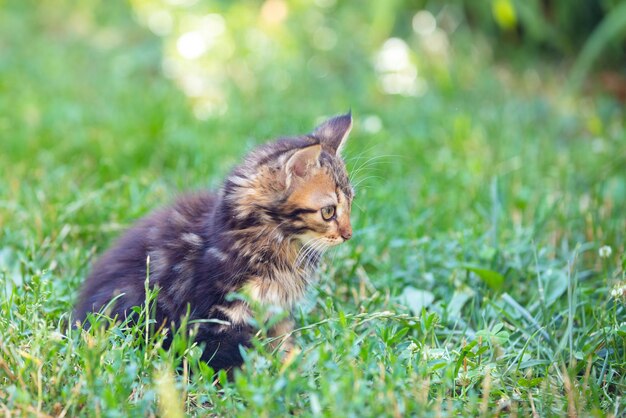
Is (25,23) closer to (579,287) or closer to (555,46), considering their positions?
(555,46)

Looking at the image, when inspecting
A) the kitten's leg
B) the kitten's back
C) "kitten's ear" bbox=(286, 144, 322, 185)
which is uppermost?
"kitten's ear" bbox=(286, 144, 322, 185)

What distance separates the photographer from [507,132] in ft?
17.7

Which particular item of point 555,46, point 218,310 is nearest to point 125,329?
point 218,310

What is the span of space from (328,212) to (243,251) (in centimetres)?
35

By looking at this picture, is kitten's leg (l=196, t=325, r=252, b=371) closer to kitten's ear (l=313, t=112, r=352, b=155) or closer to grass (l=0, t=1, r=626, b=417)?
grass (l=0, t=1, r=626, b=417)

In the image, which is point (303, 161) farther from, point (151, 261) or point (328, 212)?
point (151, 261)

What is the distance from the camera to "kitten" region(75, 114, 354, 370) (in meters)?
2.85

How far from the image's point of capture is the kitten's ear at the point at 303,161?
2793 millimetres

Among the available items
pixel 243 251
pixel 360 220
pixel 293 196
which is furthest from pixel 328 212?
pixel 360 220

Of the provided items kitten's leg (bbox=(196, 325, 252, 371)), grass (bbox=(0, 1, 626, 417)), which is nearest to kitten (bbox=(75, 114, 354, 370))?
kitten's leg (bbox=(196, 325, 252, 371))

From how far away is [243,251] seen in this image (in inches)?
114

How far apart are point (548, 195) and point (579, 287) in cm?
123

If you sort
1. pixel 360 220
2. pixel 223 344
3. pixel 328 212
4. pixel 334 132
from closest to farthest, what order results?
pixel 223 344 < pixel 328 212 < pixel 334 132 < pixel 360 220

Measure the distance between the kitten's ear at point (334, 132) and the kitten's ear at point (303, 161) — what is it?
218 millimetres
